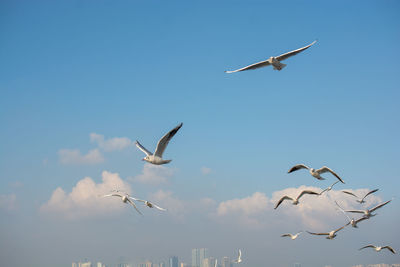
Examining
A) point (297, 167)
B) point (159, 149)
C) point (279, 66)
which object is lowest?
point (297, 167)

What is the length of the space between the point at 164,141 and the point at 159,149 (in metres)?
1.06

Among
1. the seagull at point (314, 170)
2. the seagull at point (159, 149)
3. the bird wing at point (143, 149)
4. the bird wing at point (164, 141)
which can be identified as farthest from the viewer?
the bird wing at point (143, 149)

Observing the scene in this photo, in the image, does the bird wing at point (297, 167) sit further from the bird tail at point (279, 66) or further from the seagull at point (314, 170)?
the bird tail at point (279, 66)

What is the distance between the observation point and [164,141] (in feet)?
78.0

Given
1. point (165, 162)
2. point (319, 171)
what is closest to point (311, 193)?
point (319, 171)

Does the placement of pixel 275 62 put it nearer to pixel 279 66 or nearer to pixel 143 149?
pixel 279 66

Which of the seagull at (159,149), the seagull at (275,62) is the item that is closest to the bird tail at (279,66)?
the seagull at (275,62)

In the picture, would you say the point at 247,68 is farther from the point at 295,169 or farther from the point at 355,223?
the point at 355,223

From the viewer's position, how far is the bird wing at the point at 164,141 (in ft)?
74.0

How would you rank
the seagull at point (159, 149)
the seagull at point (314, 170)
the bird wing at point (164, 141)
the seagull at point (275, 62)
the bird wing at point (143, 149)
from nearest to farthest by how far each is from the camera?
1. the bird wing at point (164, 141)
2. the seagull at point (159, 149)
3. the seagull at point (314, 170)
4. the bird wing at point (143, 149)
5. the seagull at point (275, 62)

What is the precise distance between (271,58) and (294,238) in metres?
10.5

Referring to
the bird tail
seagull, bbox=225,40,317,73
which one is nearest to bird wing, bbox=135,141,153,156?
seagull, bbox=225,40,317,73

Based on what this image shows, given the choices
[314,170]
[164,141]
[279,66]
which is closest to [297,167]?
[314,170]

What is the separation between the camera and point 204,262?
633ft
